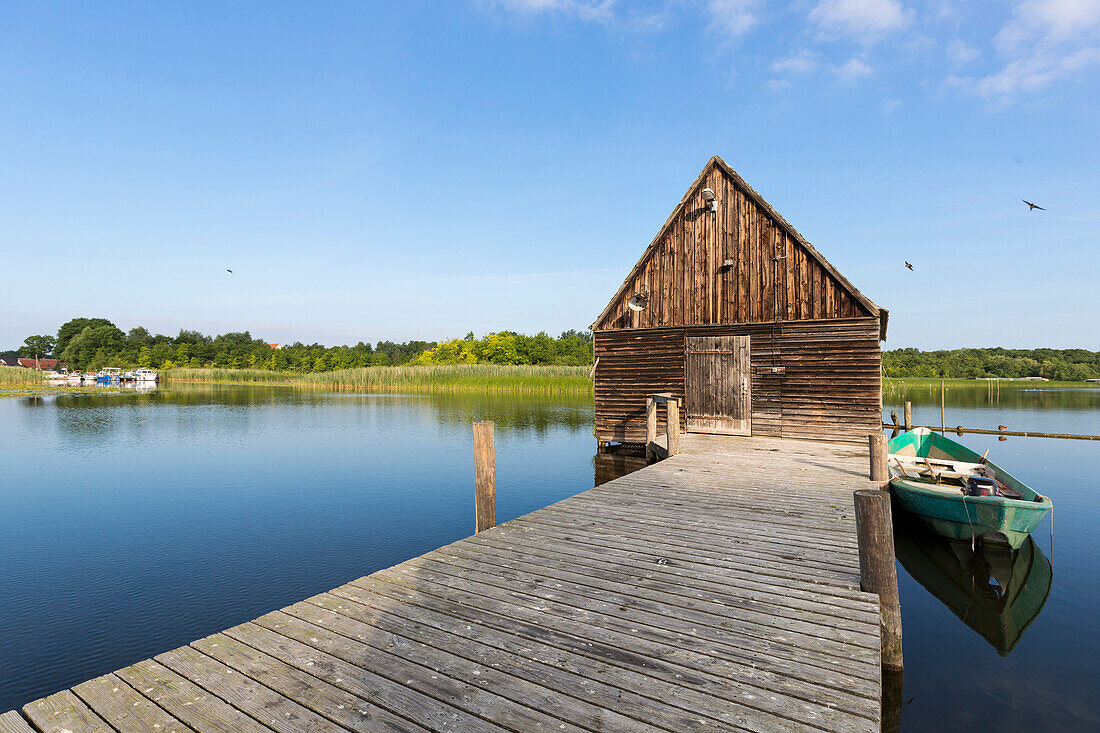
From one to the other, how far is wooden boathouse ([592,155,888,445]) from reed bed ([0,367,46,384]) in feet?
253

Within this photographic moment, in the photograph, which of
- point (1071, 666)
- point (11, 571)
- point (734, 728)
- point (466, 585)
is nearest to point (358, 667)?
point (466, 585)

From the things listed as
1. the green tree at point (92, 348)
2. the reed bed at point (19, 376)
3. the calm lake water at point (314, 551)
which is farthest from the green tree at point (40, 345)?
the calm lake water at point (314, 551)

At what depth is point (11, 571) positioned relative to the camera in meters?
8.47

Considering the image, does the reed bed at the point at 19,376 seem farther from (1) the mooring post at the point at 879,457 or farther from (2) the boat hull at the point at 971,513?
(2) the boat hull at the point at 971,513

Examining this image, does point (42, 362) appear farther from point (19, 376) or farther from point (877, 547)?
point (877, 547)

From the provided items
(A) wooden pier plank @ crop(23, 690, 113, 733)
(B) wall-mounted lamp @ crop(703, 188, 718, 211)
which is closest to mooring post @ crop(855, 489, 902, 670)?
(A) wooden pier plank @ crop(23, 690, 113, 733)

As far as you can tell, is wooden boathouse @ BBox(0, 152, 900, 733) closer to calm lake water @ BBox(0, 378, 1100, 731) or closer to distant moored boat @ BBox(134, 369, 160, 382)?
calm lake water @ BBox(0, 378, 1100, 731)

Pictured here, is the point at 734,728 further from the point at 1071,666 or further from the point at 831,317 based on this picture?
the point at 831,317

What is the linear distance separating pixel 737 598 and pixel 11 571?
10789 millimetres

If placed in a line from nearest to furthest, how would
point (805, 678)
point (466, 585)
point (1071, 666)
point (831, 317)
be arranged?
1. point (805, 678)
2. point (466, 585)
3. point (1071, 666)
4. point (831, 317)

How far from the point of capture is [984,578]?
8.49 m

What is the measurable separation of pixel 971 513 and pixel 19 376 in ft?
290

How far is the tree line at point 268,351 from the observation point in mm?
79500

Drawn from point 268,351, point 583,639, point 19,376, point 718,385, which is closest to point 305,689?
point 583,639
